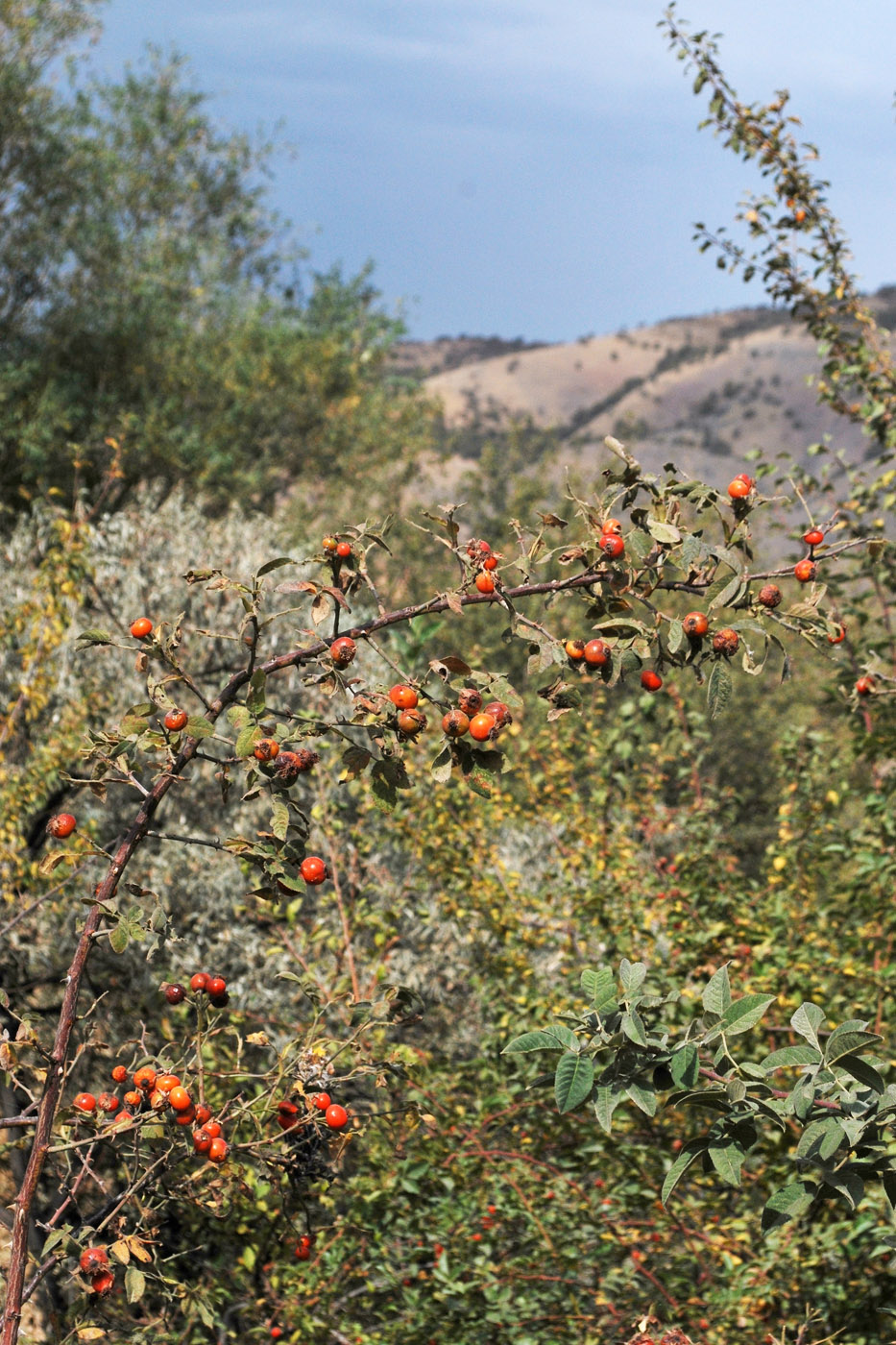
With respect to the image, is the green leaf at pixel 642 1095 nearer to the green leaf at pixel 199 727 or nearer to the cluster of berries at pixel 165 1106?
the cluster of berries at pixel 165 1106

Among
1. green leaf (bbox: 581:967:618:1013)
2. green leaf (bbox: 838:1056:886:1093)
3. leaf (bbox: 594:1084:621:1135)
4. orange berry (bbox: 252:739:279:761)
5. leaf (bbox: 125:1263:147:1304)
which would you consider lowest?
leaf (bbox: 125:1263:147:1304)

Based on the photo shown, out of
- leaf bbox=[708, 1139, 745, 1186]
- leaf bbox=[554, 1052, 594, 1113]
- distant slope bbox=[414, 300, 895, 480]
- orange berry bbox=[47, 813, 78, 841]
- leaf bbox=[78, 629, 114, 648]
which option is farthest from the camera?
distant slope bbox=[414, 300, 895, 480]

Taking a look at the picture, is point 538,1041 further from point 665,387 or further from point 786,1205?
point 665,387

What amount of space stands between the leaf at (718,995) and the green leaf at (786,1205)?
31 cm

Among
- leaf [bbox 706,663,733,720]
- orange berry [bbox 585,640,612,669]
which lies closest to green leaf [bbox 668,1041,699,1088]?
leaf [bbox 706,663,733,720]

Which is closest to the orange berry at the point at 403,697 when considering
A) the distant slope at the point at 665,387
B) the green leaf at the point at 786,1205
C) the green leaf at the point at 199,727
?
the green leaf at the point at 199,727

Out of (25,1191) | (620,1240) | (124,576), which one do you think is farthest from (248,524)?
(25,1191)

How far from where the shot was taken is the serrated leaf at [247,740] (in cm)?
199

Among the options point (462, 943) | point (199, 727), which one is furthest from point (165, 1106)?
point (462, 943)

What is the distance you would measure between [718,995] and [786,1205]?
345 mm

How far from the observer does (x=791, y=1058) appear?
1.82m

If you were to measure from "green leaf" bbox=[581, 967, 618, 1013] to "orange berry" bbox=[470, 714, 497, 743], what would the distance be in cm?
46

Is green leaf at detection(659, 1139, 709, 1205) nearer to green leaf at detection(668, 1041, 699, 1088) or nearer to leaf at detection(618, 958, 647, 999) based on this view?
green leaf at detection(668, 1041, 699, 1088)

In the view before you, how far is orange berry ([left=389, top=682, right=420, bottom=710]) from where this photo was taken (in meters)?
2.02
